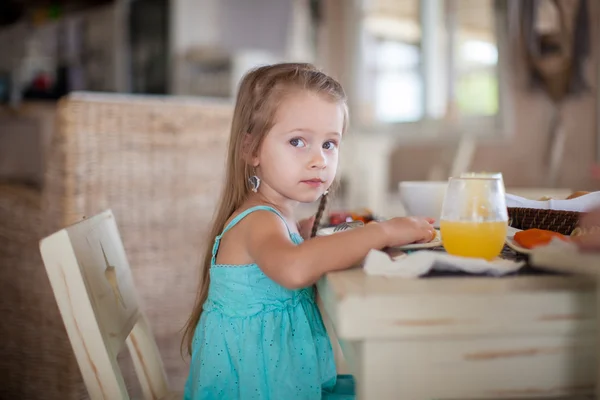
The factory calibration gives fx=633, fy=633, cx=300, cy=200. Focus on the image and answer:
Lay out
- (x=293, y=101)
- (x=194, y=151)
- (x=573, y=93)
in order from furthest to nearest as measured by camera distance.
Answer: (x=573, y=93)
(x=194, y=151)
(x=293, y=101)

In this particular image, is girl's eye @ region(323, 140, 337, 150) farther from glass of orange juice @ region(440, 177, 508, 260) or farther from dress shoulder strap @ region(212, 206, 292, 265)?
glass of orange juice @ region(440, 177, 508, 260)

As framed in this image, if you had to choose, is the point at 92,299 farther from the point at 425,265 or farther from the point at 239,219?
the point at 425,265

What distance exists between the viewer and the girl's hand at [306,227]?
1272mm

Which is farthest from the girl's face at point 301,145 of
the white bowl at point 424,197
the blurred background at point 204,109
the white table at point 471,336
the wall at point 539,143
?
the wall at point 539,143

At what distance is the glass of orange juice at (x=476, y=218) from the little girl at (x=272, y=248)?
4.0 inches

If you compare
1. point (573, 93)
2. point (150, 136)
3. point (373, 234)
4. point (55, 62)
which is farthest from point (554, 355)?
point (55, 62)

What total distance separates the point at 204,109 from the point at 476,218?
1.73 m

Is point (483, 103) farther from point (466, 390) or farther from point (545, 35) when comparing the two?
point (466, 390)

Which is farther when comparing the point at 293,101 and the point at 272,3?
the point at 272,3

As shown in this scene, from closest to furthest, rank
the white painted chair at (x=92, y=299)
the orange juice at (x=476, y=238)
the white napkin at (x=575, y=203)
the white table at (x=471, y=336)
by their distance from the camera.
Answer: the white table at (x=471, y=336)
the orange juice at (x=476, y=238)
the white painted chair at (x=92, y=299)
the white napkin at (x=575, y=203)

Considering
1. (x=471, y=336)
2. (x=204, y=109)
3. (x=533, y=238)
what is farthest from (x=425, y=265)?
(x=204, y=109)

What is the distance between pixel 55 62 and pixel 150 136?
17.8ft

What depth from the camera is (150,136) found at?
221 centimetres

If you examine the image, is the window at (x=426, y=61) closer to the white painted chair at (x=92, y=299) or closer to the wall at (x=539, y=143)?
the wall at (x=539, y=143)
